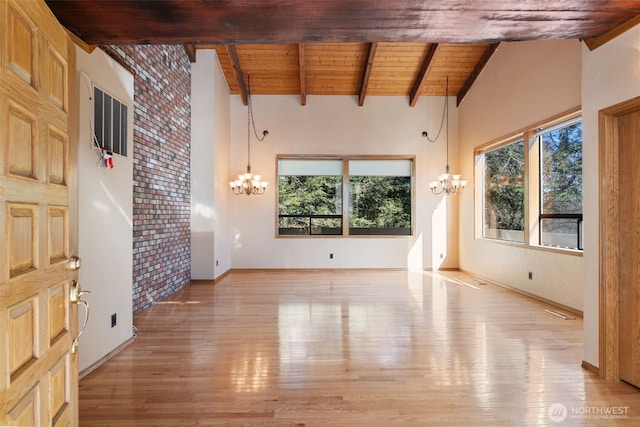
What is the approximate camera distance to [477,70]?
6738 millimetres

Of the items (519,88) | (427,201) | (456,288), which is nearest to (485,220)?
(427,201)

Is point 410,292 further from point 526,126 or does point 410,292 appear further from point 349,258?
point 526,126

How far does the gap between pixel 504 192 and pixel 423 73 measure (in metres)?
2.81

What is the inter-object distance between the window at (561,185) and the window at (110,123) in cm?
549

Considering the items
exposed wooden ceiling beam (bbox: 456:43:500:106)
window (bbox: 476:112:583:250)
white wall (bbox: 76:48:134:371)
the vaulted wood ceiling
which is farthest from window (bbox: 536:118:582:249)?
white wall (bbox: 76:48:134:371)

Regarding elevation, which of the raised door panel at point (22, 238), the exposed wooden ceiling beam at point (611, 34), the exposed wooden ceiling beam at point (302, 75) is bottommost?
the raised door panel at point (22, 238)

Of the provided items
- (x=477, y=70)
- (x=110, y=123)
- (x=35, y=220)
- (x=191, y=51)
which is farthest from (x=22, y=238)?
(x=477, y=70)

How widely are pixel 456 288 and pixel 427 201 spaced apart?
2481 mm

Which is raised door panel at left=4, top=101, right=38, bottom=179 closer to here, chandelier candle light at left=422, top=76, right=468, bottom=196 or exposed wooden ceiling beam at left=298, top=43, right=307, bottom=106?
exposed wooden ceiling beam at left=298, top=43, right=307, bottom=106

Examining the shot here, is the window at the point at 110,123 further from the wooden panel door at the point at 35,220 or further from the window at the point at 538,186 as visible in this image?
the window at the point at 538,186

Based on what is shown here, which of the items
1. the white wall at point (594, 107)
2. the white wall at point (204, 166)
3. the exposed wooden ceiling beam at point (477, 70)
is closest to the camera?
the white wall at point (594, 107)

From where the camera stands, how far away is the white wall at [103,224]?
8.63 ft

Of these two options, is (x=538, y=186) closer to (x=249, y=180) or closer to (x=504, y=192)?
(x=504, y=192)

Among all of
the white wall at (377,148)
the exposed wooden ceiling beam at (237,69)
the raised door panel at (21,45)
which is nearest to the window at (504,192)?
the white wall at (377,148)
